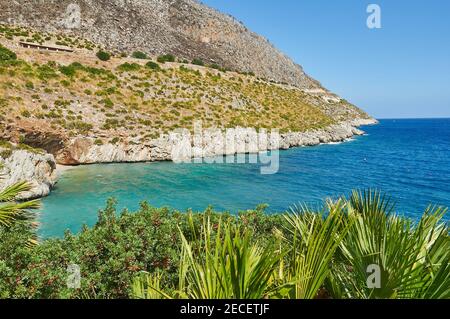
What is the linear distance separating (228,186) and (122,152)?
15.0 m

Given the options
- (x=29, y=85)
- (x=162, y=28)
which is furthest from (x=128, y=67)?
(x=162, y=28)

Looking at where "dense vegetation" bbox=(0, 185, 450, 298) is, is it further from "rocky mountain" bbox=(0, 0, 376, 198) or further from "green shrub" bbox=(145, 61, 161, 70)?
"green shrub" bbox=(145, 61, 161, 70)

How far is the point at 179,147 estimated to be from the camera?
37906 millimetres

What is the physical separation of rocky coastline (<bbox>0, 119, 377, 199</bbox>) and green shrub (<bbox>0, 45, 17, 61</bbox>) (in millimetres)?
18635

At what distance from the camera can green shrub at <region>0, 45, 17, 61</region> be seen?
40.5m

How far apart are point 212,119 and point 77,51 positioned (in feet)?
103

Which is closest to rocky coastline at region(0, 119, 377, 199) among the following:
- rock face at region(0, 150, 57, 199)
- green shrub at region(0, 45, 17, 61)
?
rock face at region(0, 150, 57, 199)

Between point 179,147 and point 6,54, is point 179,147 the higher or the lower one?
the lower one

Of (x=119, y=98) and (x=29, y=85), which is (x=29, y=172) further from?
(x=119, y=98)

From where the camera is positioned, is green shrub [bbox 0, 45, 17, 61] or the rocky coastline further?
green shrub [bbox 0, 45, 17, 61]

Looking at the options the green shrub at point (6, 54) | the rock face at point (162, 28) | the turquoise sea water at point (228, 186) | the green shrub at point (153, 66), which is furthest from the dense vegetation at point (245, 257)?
the rock face at point (162, 28)

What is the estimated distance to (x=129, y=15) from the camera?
83.5 m

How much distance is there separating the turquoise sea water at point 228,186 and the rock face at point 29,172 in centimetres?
88
